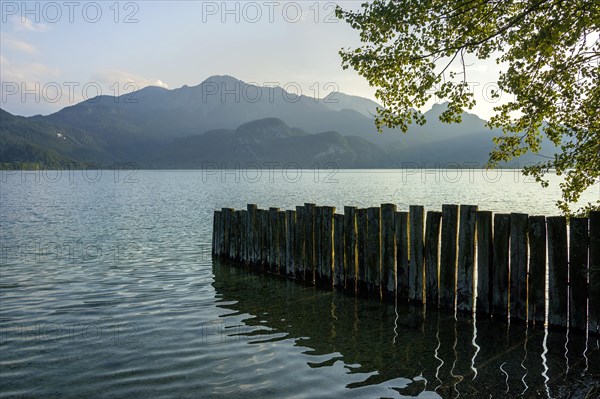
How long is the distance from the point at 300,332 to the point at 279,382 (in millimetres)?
2686

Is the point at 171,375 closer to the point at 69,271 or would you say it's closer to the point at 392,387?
the point at 392,387

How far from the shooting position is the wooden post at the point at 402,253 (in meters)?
11.4

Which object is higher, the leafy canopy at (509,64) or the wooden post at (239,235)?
the leafy canopy at (509,64)

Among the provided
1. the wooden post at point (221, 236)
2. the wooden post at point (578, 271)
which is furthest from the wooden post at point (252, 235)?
the wooden post at point (578, 271)

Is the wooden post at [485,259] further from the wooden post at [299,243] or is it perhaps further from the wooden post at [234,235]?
the wooden post at [234,235]

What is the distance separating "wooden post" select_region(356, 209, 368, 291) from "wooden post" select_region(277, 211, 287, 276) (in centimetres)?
311

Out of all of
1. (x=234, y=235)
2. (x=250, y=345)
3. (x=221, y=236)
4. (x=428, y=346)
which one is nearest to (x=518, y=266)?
(x=428, y=346)

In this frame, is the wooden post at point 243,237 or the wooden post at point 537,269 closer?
the wooden post at point 537,269

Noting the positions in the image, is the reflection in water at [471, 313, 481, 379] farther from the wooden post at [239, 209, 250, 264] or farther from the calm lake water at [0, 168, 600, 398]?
the wooden post at [239, 209, 250, 264]

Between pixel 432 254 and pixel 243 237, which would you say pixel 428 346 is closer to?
pixel 432 254

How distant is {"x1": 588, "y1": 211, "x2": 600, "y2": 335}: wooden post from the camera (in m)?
8.73

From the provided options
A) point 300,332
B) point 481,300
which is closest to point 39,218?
point 300,332

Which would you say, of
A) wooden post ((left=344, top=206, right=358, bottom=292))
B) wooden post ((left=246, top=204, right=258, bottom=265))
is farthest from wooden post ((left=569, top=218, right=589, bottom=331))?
wooden post ((left=246, top=204, right=258, bottom=265))

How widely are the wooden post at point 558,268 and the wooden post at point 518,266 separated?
0.46m
